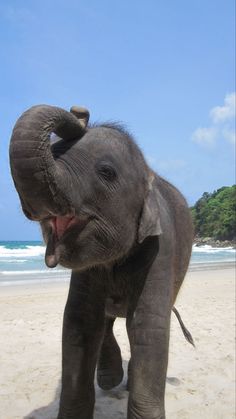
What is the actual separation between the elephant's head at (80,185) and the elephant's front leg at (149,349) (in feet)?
1.46

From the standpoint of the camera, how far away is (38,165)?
224 cm

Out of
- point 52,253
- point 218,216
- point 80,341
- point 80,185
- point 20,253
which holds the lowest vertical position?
point 20,253

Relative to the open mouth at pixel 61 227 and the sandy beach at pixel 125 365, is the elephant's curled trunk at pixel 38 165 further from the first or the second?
the sandy beach at pixel 125 365

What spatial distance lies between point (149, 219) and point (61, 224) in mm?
608

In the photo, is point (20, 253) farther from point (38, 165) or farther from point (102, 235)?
point (38, 165)

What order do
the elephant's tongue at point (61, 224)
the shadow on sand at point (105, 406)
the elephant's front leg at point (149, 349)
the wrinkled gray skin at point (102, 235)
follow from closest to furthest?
the wrinkled gray skin at point (102, 235)
the elephant's tongue at point (61, 224)
the elephant's front leg at point (149, 349)
the shadow on sand at point (105, 406)

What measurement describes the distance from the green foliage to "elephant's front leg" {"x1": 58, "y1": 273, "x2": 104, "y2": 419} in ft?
232

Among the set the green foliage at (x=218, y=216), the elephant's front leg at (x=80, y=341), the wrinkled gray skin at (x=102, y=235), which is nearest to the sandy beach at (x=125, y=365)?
the elephant's front leg at (x=80, y=341)

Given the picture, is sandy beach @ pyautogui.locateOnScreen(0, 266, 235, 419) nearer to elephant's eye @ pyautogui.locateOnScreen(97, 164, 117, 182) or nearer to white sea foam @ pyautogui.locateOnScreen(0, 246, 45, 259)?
elephant's eye @ pyautogui.locateOnScreen(97, 164, 117, 182)

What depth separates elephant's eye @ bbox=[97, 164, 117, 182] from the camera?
268 centimetres

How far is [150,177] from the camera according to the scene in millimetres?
3119

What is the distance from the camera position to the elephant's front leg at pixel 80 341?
3447 millimetres

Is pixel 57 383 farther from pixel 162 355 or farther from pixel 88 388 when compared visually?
pixel 162 355

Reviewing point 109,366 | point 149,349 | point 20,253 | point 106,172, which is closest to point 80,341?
point 149,349
